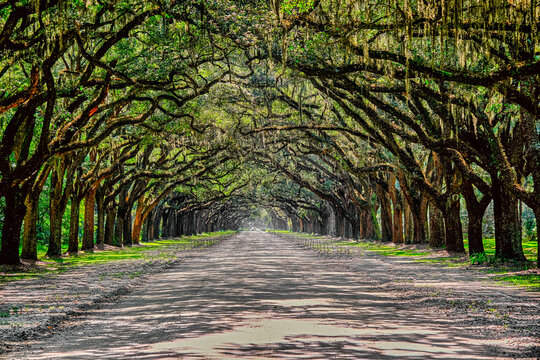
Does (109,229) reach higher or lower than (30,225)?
lower

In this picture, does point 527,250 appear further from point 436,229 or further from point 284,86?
point 284,86

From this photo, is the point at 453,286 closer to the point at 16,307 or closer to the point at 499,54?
the point at 499,54

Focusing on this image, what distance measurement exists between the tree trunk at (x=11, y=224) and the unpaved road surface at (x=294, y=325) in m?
6.86

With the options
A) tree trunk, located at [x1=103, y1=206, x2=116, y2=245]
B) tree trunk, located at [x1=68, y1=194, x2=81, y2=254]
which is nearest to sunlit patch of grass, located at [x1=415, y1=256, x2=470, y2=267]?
tree trunk, located at [x1=68, y1=194, x2=81, y2=254]

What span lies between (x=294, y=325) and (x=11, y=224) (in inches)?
522

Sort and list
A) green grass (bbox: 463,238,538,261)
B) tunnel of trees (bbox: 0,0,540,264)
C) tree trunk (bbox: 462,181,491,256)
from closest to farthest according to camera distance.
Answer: tunnel of trees (bbox: 0,0,540,264)
tree trunk (bbox: 462,181,491,256)
green grass (bbox: 463,238,538,261)

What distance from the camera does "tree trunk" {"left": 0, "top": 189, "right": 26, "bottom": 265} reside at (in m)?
17.4

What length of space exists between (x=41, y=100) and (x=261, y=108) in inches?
540

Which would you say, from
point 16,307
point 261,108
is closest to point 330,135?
point 261,108

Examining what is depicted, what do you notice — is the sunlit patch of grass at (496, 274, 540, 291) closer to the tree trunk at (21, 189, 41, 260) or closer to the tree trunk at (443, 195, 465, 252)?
the tree trunk at (443, 195, 465, 252)

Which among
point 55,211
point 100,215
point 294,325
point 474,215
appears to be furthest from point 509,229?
point 100,215

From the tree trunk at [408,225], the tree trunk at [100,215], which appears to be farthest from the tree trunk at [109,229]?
the tree trunk at [408,225]

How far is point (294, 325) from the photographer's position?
7.61m

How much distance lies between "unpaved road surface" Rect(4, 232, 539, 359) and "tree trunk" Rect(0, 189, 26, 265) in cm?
686
